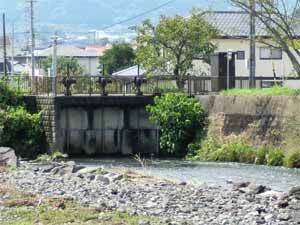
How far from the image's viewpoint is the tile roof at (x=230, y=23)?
56969 millimetres

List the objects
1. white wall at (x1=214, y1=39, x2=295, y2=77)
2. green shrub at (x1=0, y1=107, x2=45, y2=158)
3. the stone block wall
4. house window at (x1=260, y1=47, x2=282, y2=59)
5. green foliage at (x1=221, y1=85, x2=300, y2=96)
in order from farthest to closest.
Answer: house window at (x1=260, y1=47, x2=282, y2=59)
white wall at (x1=214, y1=39, x2=295, y2=77)
the stone block wall
green shrub at (x1=0, y1=107, x2=45, y2=158)
green foliage at (x1=221, y1=85, x2=300, y2=96)

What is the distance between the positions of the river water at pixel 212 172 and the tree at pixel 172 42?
9437 millimetres

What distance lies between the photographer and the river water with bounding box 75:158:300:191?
2781cm

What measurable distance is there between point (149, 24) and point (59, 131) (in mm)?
9755

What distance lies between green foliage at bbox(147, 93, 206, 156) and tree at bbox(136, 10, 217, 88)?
535cm

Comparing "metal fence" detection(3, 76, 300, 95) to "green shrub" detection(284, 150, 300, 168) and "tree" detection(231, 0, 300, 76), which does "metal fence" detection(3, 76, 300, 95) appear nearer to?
"tree" detection(231, 0, 300, 76)

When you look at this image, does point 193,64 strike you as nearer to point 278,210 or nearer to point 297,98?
point 297,98

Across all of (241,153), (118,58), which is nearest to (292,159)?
(241,153)

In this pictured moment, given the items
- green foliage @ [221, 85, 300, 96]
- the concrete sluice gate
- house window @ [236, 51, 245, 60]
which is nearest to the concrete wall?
the concrete sluice gate

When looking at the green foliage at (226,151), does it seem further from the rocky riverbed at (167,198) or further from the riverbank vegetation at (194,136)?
the rocky riverbed at (167,198)

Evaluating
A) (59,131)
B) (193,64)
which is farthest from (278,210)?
(193,64)

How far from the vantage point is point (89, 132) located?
142 feet

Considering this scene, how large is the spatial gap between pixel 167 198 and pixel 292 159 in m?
16.6

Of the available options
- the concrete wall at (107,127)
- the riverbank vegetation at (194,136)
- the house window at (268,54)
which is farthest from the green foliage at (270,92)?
the house window at (268,54)
